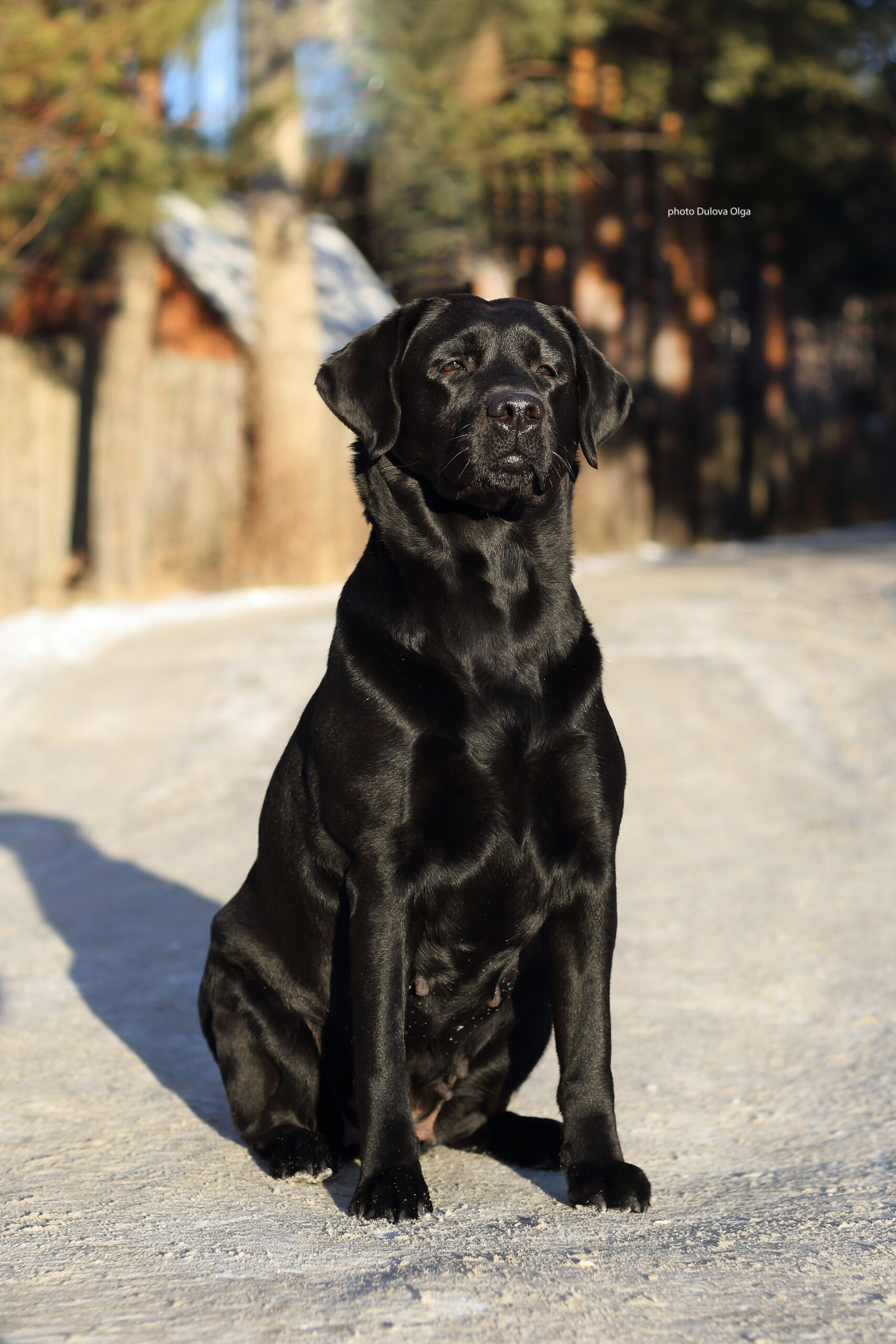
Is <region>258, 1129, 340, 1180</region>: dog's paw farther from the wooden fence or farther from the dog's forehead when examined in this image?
the wooden fence

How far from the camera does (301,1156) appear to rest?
3078 millimetres

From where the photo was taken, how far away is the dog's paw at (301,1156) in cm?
306

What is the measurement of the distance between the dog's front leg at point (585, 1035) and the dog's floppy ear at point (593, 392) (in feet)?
3.63

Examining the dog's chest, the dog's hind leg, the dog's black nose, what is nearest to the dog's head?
the dog's black nose

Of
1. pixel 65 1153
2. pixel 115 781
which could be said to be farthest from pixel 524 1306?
pixel 115 781

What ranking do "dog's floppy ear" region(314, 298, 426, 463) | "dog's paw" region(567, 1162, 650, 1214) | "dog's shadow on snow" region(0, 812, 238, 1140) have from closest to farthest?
"dog's paw" region(567, 1162, 650, 1214) < "dog's floppy ear" region(314, 298, 426, 463) < "dog's shadow on snow" region(0, 812, 238, 1140)

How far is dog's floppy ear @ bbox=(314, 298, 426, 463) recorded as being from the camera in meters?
3.16

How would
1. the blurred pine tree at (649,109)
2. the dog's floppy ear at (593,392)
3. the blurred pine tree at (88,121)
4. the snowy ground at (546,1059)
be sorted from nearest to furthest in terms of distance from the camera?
1. the snowy ground at (546,1059)
2. the dog's floppy ear at (593,392)
3. the blurred pine tree at (88,121)
4. the blurred pine tree at (649,109)

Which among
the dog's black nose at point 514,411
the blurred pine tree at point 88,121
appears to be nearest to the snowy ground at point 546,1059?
the dog's black nose at point 514,411

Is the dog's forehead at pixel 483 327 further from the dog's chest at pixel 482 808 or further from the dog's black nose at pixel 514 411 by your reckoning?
the dog's chest at pixel 482 808

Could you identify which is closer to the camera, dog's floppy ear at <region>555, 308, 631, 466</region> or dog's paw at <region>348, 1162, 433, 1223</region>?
dog's paw at <region>348, 1162, 433, 1223</region>

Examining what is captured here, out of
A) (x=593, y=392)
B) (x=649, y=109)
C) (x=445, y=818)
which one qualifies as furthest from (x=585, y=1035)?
(x=649, y=109)

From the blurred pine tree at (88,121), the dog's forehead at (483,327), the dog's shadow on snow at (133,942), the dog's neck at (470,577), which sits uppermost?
the blurred pine tree at (88,121)

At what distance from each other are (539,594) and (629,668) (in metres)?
5.51
